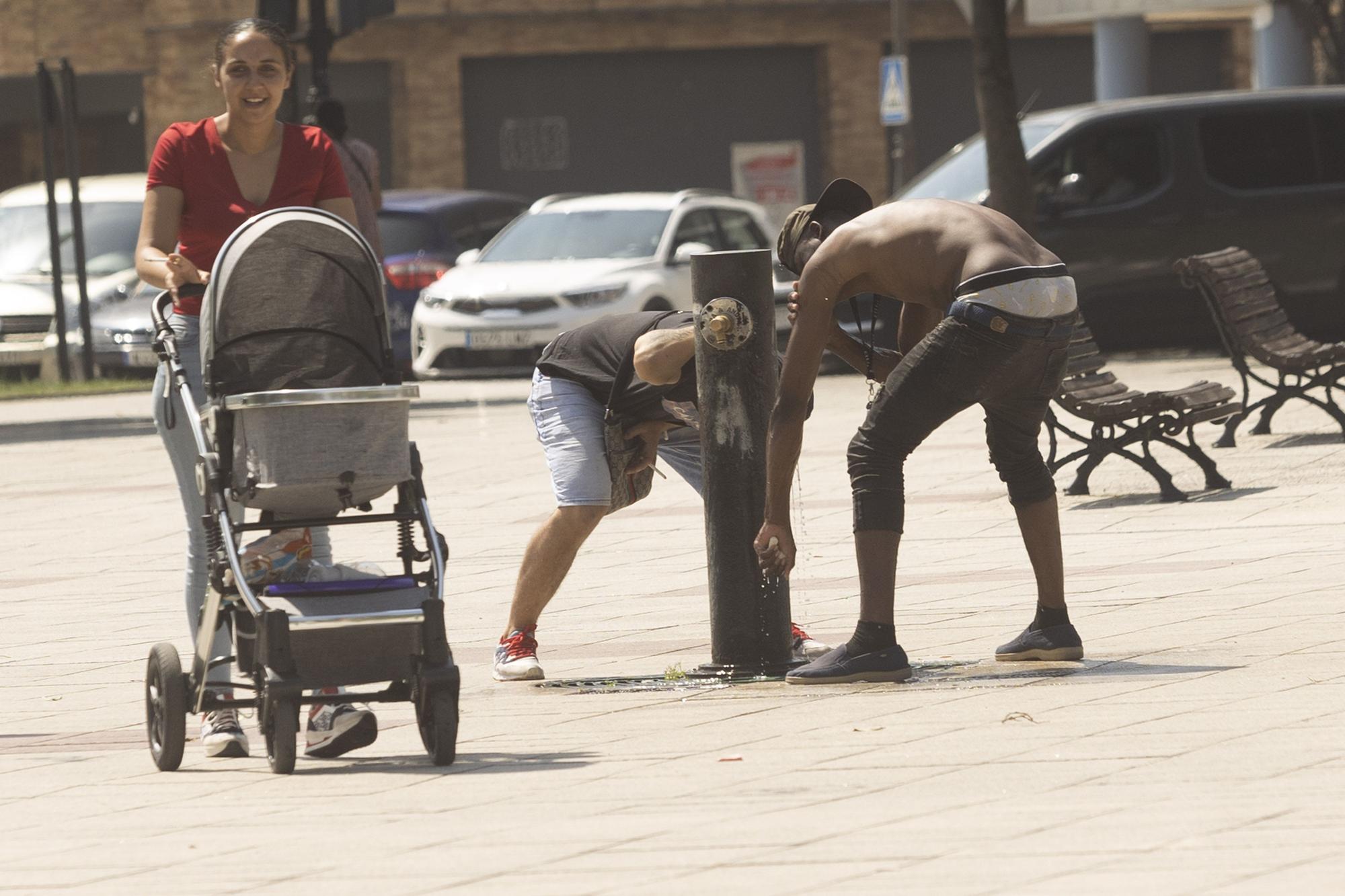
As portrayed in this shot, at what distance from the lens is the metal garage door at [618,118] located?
36.7 m

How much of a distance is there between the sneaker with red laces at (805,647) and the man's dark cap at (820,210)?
111 cm

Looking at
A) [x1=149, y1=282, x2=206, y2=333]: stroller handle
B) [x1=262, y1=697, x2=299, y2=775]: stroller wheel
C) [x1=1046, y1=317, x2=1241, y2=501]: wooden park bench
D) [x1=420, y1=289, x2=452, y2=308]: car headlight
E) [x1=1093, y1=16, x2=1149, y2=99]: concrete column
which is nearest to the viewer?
[x1=262, y1=697, x2=299, y2=775]: stroller wheel

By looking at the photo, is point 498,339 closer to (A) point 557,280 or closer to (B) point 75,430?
(A) point 557,280

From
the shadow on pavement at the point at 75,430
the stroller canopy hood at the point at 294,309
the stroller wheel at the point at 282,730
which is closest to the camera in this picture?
the stroller wheel at the point at 282,730

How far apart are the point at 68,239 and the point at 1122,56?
12.9 meters

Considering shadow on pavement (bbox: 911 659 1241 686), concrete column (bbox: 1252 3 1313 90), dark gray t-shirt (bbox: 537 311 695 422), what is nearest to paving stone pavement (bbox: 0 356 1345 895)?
shadow on pavement (bbox: 911 659 1241 686)

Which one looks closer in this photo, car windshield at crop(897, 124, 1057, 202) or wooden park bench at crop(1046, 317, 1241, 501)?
wooden park bench at crop(1046, 317, 1241, 501)

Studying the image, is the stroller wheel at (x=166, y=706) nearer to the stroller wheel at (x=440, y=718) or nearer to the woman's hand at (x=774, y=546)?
the stroller wheel at (x=440, y=718)

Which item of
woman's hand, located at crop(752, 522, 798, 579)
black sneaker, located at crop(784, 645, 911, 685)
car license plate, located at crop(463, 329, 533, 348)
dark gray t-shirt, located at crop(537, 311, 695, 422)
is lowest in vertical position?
car license plate, located at crop(463, 329, 533, 348)

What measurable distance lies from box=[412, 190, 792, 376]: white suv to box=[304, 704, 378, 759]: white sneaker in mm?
12853

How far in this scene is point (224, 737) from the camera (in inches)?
253

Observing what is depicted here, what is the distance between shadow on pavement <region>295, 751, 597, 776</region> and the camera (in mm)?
6027

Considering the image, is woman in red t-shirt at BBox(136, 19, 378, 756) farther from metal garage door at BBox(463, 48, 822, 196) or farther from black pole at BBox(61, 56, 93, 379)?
metal garage door at BBox(463, 48, 822, 196)

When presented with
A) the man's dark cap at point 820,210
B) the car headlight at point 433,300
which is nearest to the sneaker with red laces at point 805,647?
the man's dark cap at point 820,210
